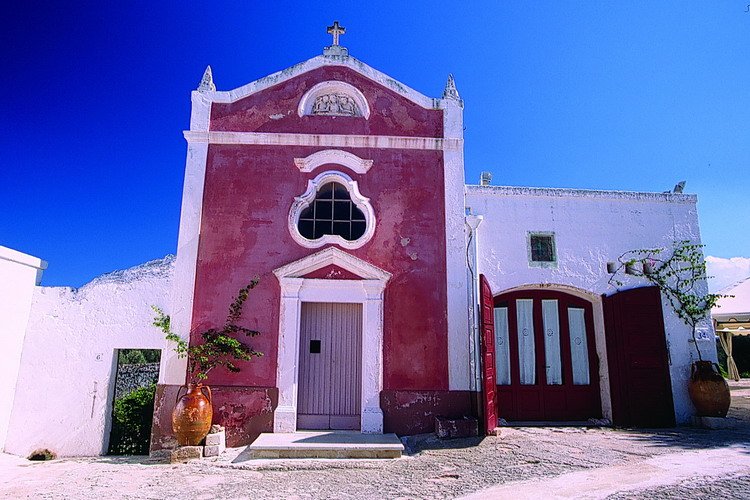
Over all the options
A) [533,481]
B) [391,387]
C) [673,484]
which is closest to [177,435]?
[391,387]

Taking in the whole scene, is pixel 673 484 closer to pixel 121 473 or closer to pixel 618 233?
pixel 618 233

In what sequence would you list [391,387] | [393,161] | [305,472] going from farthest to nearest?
[393,161]
[391,387]
[305,472]

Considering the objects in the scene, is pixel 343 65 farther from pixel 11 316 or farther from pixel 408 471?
pixel 11 316

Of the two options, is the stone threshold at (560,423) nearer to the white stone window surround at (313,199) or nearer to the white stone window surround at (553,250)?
the white stone window surround at (553,250)

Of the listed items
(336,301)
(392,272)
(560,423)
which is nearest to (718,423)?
(560,423)

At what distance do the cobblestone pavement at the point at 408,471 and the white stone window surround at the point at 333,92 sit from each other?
5.70 meters

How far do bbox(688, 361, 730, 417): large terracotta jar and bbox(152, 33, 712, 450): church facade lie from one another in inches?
13.5

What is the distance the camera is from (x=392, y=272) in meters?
8.21

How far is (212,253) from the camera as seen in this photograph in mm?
8164

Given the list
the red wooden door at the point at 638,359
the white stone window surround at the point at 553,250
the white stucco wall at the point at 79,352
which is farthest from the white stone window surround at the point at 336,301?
the red wooden door at the point at 638,359

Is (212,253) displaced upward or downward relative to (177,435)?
upward

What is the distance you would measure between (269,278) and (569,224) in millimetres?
5742

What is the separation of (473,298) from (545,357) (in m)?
2.29

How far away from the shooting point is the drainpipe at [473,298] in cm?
795
